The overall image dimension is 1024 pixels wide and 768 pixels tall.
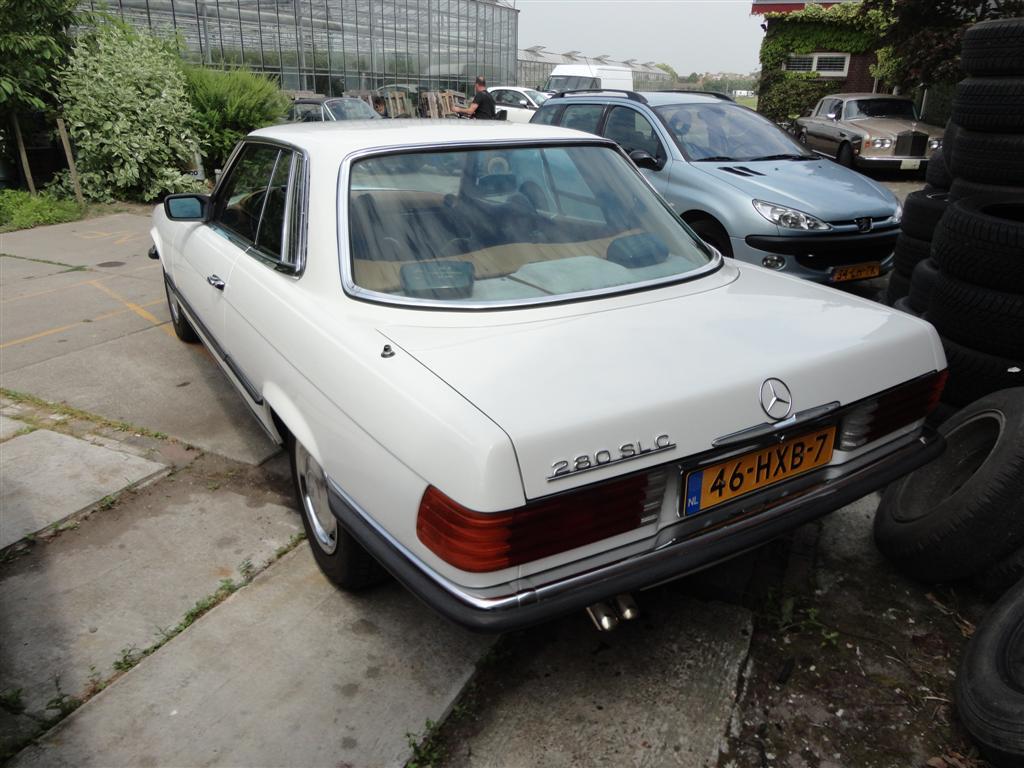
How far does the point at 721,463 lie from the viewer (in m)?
2.09

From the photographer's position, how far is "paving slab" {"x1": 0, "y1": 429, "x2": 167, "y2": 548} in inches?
132

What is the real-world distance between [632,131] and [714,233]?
5.09ft

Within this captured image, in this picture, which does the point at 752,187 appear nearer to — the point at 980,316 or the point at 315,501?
the point at 980,316

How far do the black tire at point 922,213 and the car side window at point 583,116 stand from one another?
3228 millimetres

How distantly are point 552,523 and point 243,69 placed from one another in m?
14.5

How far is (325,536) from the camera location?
2.89 metres

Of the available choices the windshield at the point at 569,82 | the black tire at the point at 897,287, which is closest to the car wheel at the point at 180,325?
the black tire at the point at 897,287

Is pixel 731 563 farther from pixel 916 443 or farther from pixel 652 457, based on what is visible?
pixel 652 457

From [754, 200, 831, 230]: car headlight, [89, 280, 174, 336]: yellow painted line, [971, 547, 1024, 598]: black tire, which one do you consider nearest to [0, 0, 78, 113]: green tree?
[89, 280, 174, 336]: yellow painted line

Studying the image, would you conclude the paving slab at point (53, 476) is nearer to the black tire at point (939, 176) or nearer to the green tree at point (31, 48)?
the black tire at point (939, 176)

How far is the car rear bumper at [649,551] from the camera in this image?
1.89 meters

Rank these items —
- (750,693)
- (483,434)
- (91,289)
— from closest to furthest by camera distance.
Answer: (483,434) → (750,693) → (91,289)

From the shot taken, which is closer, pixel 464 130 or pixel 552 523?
pixel 552 523

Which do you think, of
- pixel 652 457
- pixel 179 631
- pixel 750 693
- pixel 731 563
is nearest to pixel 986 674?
pixel 750 693
